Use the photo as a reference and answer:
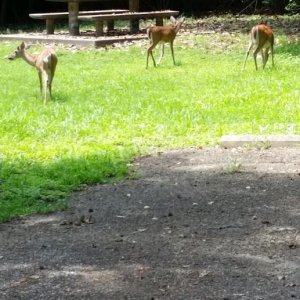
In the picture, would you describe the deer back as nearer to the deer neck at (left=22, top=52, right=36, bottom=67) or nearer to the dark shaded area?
the deer neck at (left=22, top=52, right=36, bottom=67)

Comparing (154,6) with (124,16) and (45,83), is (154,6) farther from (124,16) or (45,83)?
(45,83)

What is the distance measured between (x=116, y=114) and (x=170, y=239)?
16.4ft

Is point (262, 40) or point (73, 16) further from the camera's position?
point (73, 16)

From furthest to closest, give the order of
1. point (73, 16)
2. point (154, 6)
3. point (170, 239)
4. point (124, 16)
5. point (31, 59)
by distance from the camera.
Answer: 1. point (154, 6)
2. point (124, 16)
3. point (73, 16)
4. point (31, 59)
5. point (170, 239)

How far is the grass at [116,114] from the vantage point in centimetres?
762

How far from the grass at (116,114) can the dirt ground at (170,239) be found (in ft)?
1.58

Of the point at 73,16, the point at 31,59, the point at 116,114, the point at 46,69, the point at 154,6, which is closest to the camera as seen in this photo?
the point at 116,114

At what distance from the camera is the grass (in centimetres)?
762

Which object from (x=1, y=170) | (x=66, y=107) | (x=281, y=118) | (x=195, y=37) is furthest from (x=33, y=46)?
(x=1, y=170)

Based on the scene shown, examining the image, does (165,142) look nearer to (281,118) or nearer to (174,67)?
(281,118)

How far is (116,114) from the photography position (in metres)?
10.6

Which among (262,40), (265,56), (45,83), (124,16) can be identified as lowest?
(45,83)

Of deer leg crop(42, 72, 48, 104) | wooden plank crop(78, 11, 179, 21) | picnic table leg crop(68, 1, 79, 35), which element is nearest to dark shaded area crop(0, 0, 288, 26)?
wooden plank crop(78, 11, 179, 21)

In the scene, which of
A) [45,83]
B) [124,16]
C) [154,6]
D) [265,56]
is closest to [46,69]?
[45,83]
